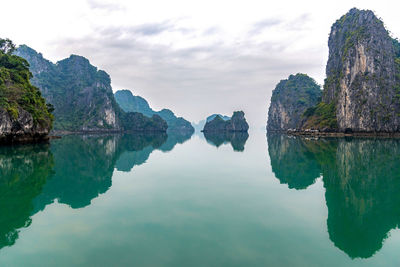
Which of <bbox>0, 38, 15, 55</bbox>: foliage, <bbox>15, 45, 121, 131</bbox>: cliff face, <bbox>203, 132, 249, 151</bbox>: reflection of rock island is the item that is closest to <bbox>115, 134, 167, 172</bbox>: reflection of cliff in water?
<bbox>203, 132, 249, 151</bbox>: reflection of rock island

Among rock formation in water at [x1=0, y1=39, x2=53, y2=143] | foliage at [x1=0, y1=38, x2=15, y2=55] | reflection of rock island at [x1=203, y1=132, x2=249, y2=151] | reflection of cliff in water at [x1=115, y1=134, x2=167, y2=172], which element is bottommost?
reflection of cliff in water at [x1=115, y1=134, x2=167, y2=172]

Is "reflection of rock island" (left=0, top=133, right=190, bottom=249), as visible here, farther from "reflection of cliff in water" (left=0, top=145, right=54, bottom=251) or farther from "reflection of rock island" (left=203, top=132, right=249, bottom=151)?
"reflection of rock island" (left=203, top=132, right=249, bottom=151)

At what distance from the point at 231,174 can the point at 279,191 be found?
250 inches

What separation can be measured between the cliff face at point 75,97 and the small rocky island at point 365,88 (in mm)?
122673

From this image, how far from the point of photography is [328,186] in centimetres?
1722

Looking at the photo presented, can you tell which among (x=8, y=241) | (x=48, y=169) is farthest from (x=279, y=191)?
(x=48, y=169)

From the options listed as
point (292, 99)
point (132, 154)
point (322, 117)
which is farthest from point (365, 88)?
point (132, 154)

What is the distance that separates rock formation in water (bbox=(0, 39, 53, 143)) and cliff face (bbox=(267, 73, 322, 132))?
134308 millimetres

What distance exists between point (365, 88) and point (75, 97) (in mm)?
175786

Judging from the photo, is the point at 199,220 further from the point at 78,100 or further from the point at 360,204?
the point at 78,100

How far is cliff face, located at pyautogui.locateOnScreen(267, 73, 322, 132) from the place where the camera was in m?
157

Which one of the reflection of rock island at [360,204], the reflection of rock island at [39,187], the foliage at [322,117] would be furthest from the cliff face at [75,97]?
the reflection of rock island at [360,204]

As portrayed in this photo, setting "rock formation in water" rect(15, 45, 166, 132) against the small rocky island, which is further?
"rock formation in water" rect(15, 45, 166, 132)

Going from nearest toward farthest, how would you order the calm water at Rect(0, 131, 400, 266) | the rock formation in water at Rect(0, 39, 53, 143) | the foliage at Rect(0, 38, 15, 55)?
the calm water at Rect(0, 131, 400, 266)
the rock formation in water at Rect(0, 39, 53, 143)
the foliage at Rect(0, 38, 15, 55)
